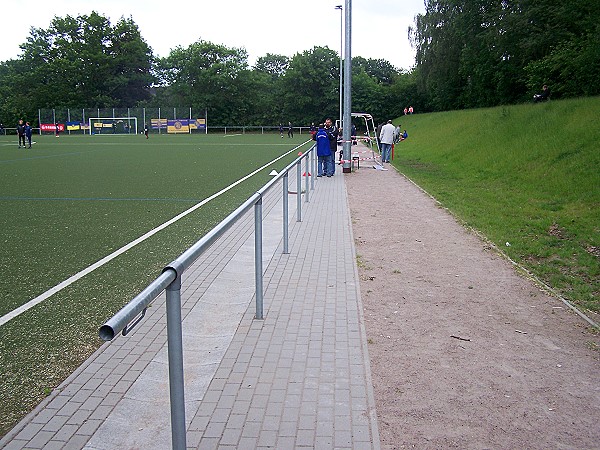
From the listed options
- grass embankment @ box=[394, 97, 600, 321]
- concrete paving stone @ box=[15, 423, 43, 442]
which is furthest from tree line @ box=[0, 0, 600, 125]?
concrete paving stone @ box=[15, 423, 43, 442]

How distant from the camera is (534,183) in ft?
49.5

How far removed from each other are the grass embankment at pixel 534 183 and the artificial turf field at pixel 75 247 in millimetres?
4527

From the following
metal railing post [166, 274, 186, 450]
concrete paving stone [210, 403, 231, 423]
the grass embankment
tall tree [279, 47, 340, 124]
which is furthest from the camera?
tall tree [279, 47, 340, 124]

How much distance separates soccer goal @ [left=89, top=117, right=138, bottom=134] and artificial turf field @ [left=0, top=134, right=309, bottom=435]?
161ft

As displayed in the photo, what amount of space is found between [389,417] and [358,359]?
2.92 feet

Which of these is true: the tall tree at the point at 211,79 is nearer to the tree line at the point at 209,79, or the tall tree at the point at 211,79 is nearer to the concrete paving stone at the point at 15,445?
the tree line at the point at 209,79

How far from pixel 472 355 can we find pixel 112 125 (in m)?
67.2

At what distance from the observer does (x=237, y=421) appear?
11.8 ft

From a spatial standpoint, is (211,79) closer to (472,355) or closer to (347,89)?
(347,89)

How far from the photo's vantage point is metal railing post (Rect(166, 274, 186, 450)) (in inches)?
107

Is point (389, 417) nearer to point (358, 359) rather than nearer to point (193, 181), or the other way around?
point (358, 359)

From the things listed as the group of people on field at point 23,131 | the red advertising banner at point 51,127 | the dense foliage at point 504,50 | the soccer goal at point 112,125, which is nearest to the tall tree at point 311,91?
the dense foliage at point 504,50

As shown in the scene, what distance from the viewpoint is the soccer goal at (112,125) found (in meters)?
67.2

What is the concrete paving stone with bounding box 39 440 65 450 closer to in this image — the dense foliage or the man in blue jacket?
the man in blue jacket
